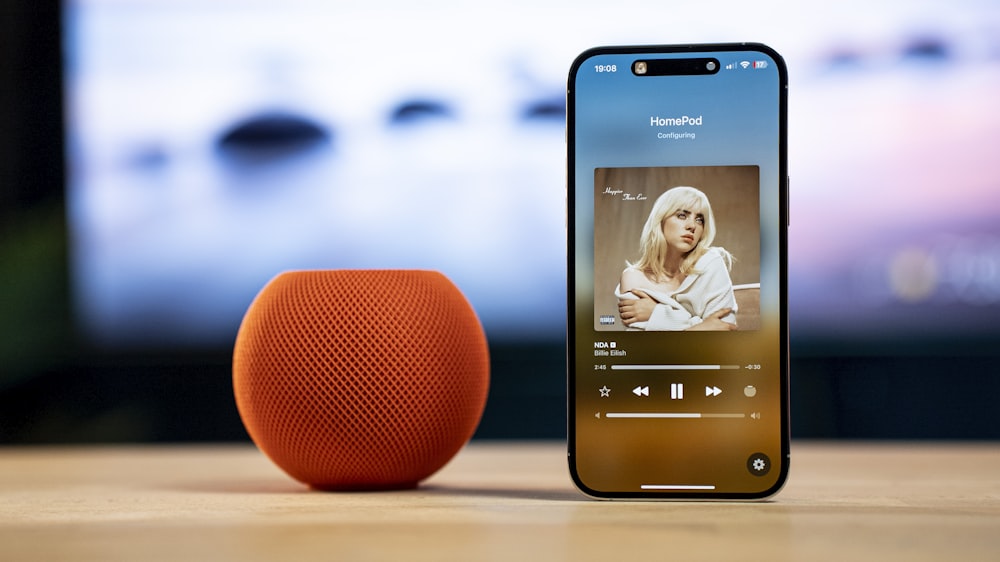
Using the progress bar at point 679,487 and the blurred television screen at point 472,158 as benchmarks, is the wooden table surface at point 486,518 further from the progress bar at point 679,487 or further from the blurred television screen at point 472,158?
the blurred television screen at point 472,158

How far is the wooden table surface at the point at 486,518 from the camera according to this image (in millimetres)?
438

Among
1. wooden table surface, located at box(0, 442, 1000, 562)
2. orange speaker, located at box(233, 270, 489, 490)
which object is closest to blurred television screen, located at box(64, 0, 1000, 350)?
wooden table surface, located at box(0, 442, 1000, 562)

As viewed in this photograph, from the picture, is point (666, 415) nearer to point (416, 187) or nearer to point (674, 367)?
point (674, 367)

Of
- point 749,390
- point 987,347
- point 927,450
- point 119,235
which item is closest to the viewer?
point 749,390

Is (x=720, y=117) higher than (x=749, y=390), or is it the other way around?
(x=720, y=117)

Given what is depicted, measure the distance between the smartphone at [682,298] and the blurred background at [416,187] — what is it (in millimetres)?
864

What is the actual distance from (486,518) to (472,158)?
1.04 meters

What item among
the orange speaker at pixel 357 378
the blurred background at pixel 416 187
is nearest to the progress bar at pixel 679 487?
the orange speaker at pixel 357 378

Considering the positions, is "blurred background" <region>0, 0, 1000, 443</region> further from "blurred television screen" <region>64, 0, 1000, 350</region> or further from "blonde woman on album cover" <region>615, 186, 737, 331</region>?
"blonde woman on album cover" <region>615, 186, 737, 331</region>

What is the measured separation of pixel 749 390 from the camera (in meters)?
0.63

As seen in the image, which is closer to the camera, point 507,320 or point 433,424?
point 433,424

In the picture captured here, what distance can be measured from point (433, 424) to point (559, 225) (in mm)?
894

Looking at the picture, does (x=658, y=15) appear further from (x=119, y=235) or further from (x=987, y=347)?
(x=119, y=235)

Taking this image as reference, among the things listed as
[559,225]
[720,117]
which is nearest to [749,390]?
[720,117]
